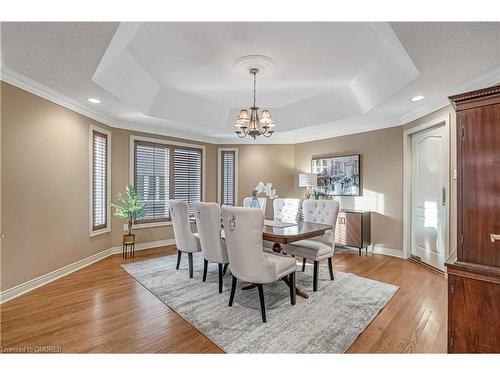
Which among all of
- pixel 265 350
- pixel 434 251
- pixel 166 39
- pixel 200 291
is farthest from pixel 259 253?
pixel 434 251

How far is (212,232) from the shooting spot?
115 inches

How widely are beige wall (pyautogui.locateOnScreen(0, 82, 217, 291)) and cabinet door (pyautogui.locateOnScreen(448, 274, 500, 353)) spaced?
13.4ft

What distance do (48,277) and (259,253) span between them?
9.51ft

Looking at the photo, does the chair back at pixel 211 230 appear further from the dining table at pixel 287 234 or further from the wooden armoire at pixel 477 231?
the wooden armoire at pixel 477 231

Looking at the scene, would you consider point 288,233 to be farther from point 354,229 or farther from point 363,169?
point 363,169

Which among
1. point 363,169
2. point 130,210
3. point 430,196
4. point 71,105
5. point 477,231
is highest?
point 71,105

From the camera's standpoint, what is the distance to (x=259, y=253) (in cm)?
233

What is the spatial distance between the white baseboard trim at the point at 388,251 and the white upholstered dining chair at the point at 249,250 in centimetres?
303

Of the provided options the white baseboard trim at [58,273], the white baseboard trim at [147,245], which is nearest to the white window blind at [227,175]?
the white baseboard trim at [147,245]

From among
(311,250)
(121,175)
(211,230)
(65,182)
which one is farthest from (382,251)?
(65,182)

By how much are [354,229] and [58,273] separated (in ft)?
15.5

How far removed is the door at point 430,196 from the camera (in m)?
3.59

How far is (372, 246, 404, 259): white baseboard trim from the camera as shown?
447 centimetres

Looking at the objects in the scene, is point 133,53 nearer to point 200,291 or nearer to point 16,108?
point 16,108
